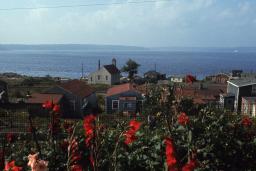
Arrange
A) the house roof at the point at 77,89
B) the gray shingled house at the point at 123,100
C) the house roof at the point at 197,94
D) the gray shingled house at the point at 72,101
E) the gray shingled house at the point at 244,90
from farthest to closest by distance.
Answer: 1. the gray shingled house at the point at 244,90
2. the house roof at the point at 77,89
3. the gray shingled house at the point at 72,101
4. the gray shingled house at the point at 123,100
5. the house roof at the point at 197,94

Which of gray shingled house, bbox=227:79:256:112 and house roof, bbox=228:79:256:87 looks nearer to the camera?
gray shingled house, bbox=227:79:256:112

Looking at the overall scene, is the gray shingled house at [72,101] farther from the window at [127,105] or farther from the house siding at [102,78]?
the house siding at [102,78]

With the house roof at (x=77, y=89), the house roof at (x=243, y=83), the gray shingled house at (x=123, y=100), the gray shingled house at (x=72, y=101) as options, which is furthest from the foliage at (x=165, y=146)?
the house roof at (x=243, y=83)

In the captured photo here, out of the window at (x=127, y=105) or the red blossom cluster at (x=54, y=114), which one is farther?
the window at (x=127, y=105)

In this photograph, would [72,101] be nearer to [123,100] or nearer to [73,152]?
[123,100]

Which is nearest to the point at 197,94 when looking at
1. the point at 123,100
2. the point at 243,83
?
the point at 123,100

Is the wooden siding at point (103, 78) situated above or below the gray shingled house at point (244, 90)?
below

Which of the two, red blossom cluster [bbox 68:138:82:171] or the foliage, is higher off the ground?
red blossom cluster [bbox 68:138:82:171]

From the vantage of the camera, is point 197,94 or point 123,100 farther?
point 123,100

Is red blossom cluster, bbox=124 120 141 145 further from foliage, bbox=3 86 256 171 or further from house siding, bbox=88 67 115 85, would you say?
house siding, bbox=88 67 115 85

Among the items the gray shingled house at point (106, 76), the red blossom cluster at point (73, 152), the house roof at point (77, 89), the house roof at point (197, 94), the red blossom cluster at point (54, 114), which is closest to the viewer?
the red blossom cluster at point (73, 152)

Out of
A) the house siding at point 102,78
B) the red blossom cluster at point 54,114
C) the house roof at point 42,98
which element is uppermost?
the red blossom cluster at point 54,114

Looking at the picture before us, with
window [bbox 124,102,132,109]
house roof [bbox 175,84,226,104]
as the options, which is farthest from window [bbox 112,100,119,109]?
house roof [bbox 175,84,226,104]

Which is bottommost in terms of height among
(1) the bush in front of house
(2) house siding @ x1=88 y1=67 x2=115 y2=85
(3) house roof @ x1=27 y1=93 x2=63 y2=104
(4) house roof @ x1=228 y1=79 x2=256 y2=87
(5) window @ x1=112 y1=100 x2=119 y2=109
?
(2) house siding @ x1=88 y1=67 x2=115 y2=85
